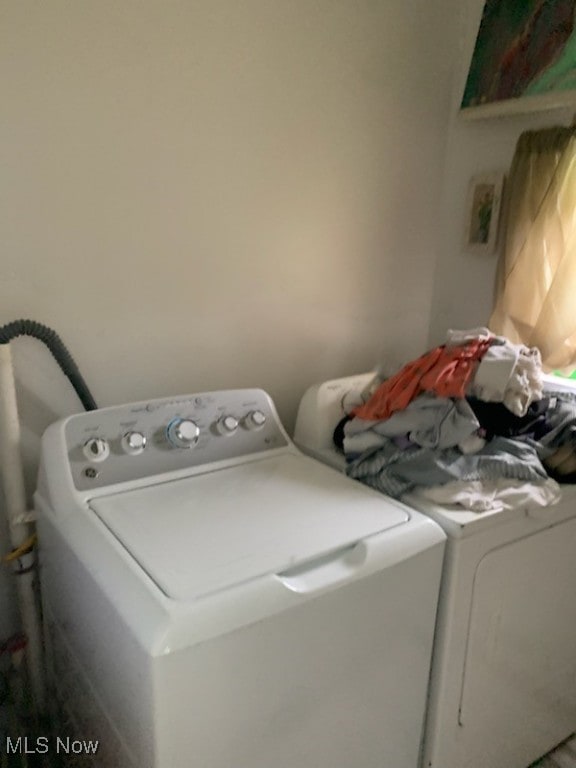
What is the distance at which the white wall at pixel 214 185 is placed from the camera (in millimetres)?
1193

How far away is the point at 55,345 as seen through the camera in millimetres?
1227

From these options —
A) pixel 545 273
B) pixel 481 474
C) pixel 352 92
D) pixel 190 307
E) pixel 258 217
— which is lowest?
pixel 481 474

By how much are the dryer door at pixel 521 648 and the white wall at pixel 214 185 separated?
0.79 meters

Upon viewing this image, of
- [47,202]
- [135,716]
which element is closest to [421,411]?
[135,716]

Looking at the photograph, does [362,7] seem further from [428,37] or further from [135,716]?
[135,716]

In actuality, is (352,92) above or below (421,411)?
above

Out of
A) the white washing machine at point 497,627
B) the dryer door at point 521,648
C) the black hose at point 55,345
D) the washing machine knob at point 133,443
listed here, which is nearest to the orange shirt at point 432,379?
the white washing machine at point 497,627

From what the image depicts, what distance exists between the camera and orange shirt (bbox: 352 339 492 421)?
4.15 ft

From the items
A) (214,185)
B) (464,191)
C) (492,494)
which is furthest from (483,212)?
(492,494)

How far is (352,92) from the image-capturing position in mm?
1589

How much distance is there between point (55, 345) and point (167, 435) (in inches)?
12.4

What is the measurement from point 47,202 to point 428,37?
49.5 inches

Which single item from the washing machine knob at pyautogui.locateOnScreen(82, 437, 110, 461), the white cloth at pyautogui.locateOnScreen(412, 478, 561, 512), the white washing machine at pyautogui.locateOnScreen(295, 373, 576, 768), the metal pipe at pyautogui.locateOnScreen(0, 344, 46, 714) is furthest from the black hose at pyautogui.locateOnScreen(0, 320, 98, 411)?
the white cloth at pyautogui.locateOnScreen(412, 478, 561, 512)

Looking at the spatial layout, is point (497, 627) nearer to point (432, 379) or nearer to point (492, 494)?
point (492, 494)
